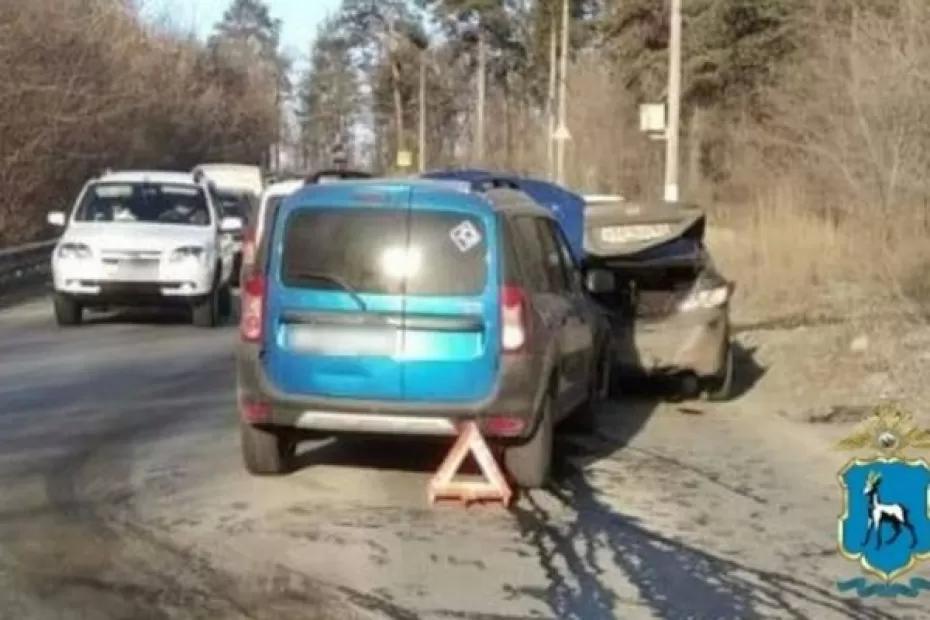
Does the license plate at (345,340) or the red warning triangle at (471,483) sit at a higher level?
the license plate at (345,340)

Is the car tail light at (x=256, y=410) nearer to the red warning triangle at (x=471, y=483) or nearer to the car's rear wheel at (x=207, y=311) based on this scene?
the red warning triangle at (x=471, y=483)

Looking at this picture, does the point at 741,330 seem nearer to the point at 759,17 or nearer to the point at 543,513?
the point at 543,513

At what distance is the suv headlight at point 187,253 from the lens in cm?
2109

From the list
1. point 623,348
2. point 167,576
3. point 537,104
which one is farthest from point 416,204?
point 537,104

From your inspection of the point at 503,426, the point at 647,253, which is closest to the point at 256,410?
the point at 503,426

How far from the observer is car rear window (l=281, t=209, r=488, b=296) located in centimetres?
1034

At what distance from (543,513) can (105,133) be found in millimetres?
35691

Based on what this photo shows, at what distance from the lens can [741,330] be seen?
66.7ft

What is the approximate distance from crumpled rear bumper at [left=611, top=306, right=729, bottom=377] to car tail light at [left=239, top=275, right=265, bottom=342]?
16.9 feet

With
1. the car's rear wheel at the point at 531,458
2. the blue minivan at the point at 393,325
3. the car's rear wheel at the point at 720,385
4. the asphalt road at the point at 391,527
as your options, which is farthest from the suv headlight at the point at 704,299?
the car's rear wheel at the point at 531,458

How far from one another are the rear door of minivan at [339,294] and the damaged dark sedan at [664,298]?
14.5 ft

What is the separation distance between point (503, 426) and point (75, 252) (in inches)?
460

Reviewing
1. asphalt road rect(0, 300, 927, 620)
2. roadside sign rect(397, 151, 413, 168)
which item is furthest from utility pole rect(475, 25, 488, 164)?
asphalt road rect(0, 300, 927, 620)

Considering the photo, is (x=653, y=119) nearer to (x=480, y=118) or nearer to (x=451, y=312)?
(x=451, y=312)
